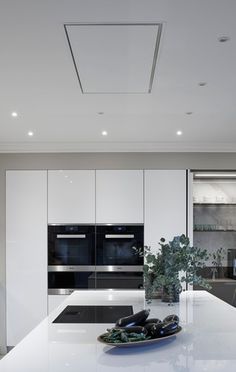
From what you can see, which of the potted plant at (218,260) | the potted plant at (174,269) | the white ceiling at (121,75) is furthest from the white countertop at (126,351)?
the potted plant at (218,260)

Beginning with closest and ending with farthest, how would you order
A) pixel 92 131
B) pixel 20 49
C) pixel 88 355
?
pixel 88 355, pixel 20 49, pixel 92 131

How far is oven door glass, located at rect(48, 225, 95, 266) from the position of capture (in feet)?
17.1

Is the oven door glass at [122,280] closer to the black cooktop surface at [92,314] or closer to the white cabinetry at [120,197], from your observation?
the white cabinetry at [120,197]

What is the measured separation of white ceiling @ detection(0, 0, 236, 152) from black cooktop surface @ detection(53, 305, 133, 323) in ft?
4.85

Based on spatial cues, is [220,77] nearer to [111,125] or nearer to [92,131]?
[111,125]

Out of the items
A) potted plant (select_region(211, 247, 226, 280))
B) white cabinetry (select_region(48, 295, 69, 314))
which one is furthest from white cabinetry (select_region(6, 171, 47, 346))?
potted plant (select_region(211, 247, 226, 280))

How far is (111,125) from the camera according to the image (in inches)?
167

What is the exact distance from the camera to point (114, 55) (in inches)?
95.0

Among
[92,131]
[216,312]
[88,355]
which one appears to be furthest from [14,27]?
[92,131]

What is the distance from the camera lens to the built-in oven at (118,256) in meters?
5.18

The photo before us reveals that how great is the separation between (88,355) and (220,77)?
186cm

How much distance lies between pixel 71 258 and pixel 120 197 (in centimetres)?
93

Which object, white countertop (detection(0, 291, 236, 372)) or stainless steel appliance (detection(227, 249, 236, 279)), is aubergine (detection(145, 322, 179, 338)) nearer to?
white countertop (detection(0, 291, 236, 372))

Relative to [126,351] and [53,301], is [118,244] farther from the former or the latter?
[126,351]
